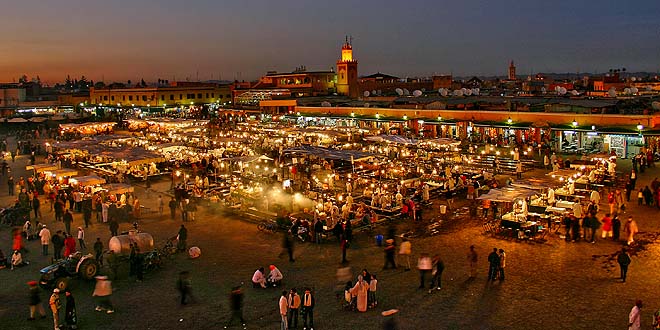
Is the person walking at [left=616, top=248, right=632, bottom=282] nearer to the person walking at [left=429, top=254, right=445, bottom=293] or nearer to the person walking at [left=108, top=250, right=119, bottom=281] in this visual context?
the person walking at [left=429, top=254, right=445, bottom=293]

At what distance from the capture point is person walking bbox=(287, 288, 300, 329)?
943 centimetres

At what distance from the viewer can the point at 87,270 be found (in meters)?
12.0

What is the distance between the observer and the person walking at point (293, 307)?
9430mm

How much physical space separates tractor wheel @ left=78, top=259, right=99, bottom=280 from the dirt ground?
0.20 metres

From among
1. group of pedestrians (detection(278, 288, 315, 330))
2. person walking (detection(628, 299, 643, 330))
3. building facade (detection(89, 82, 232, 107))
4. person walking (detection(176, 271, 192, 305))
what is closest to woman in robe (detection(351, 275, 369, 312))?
group of pedestrians (detection(278, 288, 315, 330))

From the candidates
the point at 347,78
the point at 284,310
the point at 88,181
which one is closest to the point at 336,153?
the point at 88,181

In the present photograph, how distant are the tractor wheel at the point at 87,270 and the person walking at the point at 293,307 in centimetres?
514

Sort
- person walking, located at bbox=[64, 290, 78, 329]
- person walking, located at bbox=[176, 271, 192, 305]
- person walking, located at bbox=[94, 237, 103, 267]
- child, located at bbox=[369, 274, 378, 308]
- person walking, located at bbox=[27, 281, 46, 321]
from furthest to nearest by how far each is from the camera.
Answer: person walking, located at bbox=[94, 237, 103, 267]
person walking, located at bbox=[176, 271, 192, 305]
child, located at bbox=[369, 274, 378, 308]
person walking, located at bbox=[27, 281, 46, 321]
person walking, located at bbox=[64, 290, 78, 329]

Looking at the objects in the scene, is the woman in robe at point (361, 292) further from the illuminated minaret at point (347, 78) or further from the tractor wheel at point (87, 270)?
the illuminated minaret at point (347, 78)

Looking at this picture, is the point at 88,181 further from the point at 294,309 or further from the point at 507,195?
the point at 507,195

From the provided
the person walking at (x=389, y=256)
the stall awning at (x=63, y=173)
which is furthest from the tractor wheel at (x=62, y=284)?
the stall awning at (x=63, y=173)

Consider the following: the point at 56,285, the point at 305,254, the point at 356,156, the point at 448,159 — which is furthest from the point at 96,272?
the point at 448,159

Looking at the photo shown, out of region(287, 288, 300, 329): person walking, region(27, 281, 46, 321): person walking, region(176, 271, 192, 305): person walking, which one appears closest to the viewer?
region(287, 288, 300, 329): person walking

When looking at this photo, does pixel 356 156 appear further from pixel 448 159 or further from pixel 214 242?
pixel 214 242
